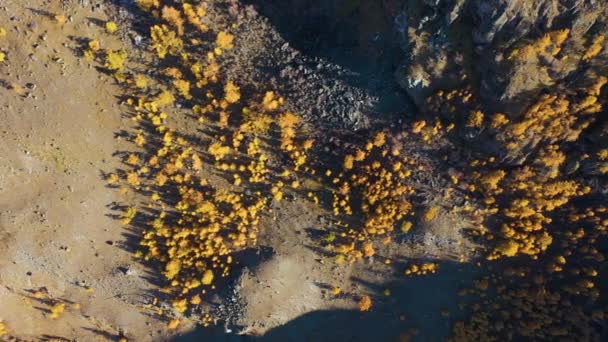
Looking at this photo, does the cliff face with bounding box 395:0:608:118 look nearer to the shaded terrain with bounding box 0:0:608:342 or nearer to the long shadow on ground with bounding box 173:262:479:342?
the shaded terrain with bounding box 0:0:608:342

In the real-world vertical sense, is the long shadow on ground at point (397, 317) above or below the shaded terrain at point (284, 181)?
below

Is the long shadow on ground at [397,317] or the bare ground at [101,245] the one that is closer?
the bare ground at [101,245]

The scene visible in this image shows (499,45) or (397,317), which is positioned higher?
(499,45)

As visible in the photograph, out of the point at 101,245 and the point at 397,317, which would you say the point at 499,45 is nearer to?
the point at 397,317

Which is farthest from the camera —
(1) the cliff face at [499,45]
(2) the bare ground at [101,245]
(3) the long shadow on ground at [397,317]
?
(3) the long shadow on ground at [397,317]

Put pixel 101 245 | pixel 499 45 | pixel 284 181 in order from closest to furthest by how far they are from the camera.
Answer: pixel 499 45, pixel 284 181, pixel 101 245

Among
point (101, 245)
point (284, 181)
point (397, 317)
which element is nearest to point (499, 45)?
point (284, 181)

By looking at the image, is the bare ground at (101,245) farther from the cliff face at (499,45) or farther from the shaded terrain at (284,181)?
the cliff face at (499,45)

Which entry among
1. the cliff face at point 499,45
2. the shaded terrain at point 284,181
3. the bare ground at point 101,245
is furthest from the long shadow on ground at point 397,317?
the cliff face at point 499,45
